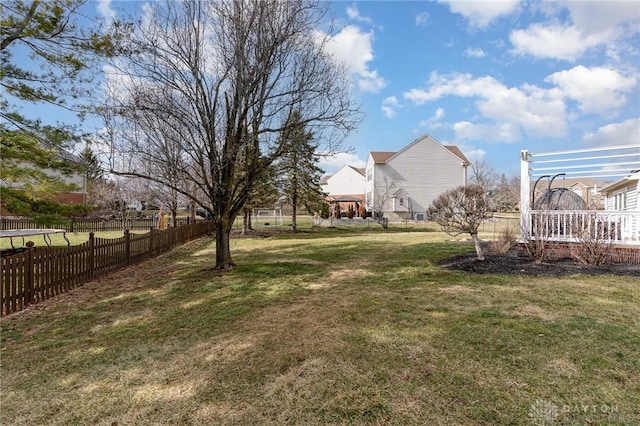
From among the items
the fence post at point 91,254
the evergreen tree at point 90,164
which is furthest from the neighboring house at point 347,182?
the evergreen tree at point 90,164

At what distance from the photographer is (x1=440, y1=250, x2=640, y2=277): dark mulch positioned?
7.70 m

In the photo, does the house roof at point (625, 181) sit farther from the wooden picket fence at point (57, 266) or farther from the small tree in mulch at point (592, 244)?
the wooden picket fence at point (57, 266)

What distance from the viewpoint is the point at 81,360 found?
385 cm

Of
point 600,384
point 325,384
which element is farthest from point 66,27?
point 600,384

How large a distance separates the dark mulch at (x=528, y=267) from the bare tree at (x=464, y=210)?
1.78ft

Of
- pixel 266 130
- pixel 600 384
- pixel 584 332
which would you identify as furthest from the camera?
pixel 266 130

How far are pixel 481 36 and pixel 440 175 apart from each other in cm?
2713

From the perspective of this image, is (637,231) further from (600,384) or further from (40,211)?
(40,211)

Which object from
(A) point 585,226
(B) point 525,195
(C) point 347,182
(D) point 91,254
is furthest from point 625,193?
(C) point 347,182

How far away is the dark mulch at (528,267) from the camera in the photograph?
7.70m

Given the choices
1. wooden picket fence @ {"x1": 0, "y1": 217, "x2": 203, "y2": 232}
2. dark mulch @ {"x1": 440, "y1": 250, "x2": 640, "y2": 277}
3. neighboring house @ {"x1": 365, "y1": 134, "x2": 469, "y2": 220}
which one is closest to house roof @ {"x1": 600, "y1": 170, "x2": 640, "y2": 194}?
dark mulch @ {"x1": 440, "y1": 250, "x2": 640, "y2": 277}

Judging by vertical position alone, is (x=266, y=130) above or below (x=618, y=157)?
above

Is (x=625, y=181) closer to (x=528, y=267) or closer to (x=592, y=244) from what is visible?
(x=592, y=244)

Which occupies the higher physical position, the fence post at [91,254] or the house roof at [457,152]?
the house roof at [457,152]
